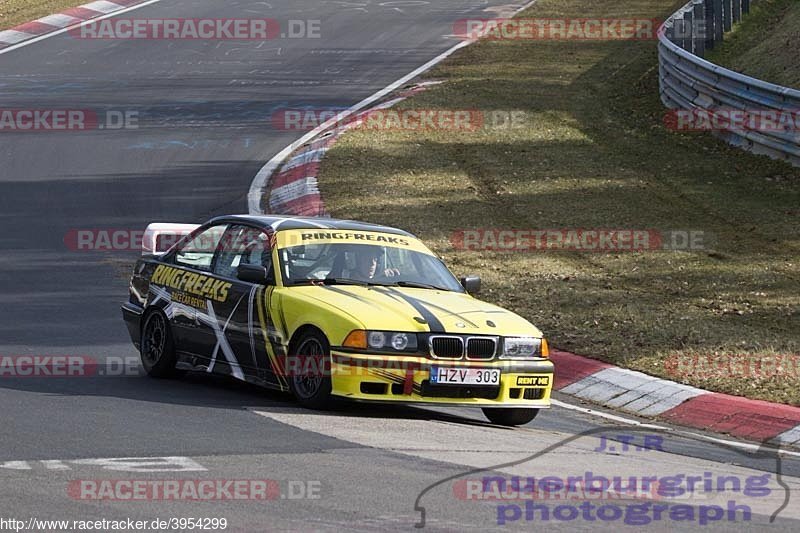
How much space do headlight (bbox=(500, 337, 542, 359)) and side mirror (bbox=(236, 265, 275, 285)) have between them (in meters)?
1.80

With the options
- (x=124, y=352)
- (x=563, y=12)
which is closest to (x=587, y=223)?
(x=124, y=352)

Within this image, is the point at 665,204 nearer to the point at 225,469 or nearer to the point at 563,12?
the point at 225,469

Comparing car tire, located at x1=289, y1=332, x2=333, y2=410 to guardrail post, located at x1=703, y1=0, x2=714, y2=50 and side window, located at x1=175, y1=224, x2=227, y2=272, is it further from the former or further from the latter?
guardrail post, located at x1=703, y1=0, x2=714, y2=50

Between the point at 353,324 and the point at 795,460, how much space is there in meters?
3.03

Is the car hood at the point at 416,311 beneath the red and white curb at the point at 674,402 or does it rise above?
above

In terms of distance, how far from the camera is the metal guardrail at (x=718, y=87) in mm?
20641

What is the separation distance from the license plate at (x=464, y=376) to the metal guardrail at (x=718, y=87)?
456 inches

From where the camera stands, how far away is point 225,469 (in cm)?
761

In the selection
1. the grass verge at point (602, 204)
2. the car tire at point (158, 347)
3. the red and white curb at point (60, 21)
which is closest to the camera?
the car tire at point (158, 347)

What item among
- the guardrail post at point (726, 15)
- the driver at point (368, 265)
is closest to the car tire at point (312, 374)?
the driver at point (368, 265)

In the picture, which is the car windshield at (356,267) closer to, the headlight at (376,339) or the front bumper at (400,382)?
the headlight at (376,339)

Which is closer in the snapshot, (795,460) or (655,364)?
(795,460)

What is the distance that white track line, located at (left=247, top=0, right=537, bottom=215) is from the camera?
1991 centimetres

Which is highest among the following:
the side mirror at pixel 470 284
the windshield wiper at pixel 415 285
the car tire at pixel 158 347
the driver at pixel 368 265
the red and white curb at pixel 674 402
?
the driver at pixel 368 265
